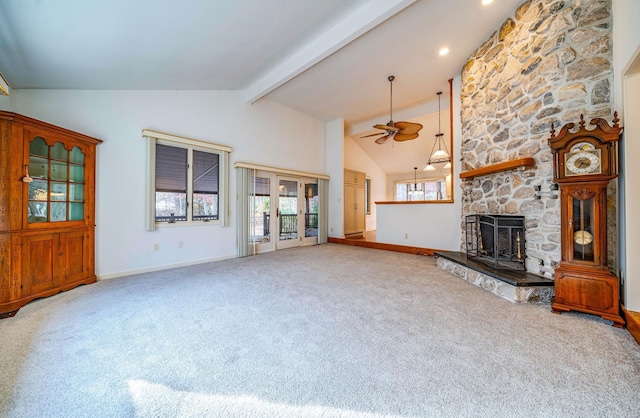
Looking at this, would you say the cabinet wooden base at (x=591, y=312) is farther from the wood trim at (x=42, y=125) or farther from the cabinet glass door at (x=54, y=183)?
the wood trim at (x=42, y=125)

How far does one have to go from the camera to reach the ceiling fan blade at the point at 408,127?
15.5 ft

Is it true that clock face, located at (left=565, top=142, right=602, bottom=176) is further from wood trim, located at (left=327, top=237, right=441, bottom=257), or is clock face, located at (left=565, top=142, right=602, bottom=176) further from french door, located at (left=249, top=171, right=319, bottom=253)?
french door, located at (left=249, top=171, right=319, bottom=253)

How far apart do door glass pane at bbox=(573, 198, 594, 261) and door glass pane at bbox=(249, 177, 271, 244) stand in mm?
5056

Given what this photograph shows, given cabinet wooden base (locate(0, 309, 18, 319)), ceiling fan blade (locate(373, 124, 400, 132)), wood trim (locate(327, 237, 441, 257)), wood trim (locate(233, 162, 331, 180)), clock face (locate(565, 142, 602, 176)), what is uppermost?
ceiling fan blade (locate(373, 124, 400, 132))

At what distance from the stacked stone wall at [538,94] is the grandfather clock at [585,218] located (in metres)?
0.32

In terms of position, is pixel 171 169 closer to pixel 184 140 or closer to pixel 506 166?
pixel 184 140

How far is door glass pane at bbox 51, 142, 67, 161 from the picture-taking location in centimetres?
300

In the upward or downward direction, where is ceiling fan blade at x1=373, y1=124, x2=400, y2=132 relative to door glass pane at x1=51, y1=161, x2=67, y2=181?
upward

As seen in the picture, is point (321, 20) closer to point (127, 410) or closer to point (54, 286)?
point (127, 410)

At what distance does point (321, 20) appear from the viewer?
3.32m

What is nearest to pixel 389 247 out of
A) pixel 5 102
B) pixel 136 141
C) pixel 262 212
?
pixel 262 212

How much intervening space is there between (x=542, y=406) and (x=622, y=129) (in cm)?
247

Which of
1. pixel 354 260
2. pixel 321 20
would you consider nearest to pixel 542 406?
pixel 354 260

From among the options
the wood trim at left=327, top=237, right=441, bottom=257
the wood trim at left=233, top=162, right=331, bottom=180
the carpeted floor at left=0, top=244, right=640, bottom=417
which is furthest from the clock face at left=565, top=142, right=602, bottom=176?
the wood trim at left=233, top=162, right=331, bottom=180
